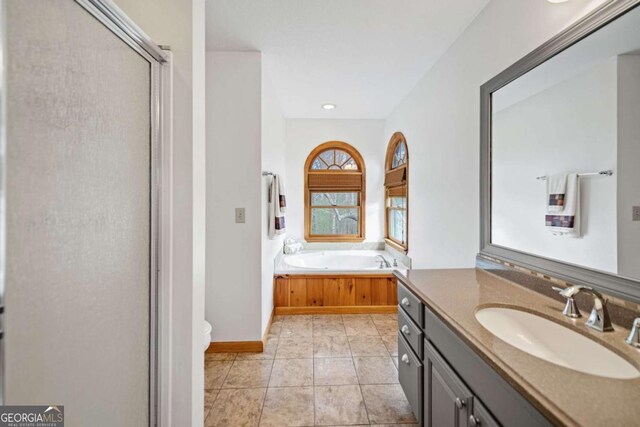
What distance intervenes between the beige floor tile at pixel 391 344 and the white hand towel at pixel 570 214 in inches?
64.6

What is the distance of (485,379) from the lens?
860mm

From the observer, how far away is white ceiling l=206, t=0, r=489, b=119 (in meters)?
1.78

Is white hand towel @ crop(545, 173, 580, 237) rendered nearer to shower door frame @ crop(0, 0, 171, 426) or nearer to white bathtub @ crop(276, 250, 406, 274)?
shower door frame @ crop(0, 0, 171, 426)

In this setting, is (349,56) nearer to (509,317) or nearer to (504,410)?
(509,317)

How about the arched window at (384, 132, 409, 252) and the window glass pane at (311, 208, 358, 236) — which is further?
the window glass pane at (311, 208, 358, 236)

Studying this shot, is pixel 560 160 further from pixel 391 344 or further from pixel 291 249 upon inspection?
pixel 291 249

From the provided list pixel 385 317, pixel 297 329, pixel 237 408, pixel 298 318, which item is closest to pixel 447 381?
pixel 237 408

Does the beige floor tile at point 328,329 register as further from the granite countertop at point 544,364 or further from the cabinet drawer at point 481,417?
the cabinet drawer at point 481,417

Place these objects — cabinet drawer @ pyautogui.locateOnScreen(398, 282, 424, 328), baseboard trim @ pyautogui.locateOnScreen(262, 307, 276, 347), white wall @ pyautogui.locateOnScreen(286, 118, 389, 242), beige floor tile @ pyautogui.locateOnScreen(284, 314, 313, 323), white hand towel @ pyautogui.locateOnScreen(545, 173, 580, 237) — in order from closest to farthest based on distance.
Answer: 1. white hand towel @ pyautogui.locateOnScreen(545, 173, 580, 237)
2. cabinet drawer @ pyautogui.locateOnScreen(398, 282, 424, 328)
3. baseboard trim @ pyautogui.locateOnScreen(262, 307, 276, 347)
4. beige floor tile @ pyautogui.locateOnScreen(284, 314, 313, 323)
5. white wall @ pyautogui.locateOnScreen(286, 118, 389, 242)

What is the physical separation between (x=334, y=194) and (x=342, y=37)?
2.50 metres

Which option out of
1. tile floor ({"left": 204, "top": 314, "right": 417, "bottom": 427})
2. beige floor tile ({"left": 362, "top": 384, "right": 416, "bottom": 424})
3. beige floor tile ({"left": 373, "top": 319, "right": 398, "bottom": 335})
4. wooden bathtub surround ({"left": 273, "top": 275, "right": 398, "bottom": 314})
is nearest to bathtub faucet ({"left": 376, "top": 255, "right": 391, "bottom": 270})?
wooden bathtub surround ({"left": 273, "top": 275, "right": 398, "bottom": 314})

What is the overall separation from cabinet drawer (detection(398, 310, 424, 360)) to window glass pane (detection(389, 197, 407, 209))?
201cm

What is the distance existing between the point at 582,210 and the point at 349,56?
6.50 ft

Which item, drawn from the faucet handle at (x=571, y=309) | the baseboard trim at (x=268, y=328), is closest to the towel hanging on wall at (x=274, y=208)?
the baseboard trim at (x=268, y=328)
